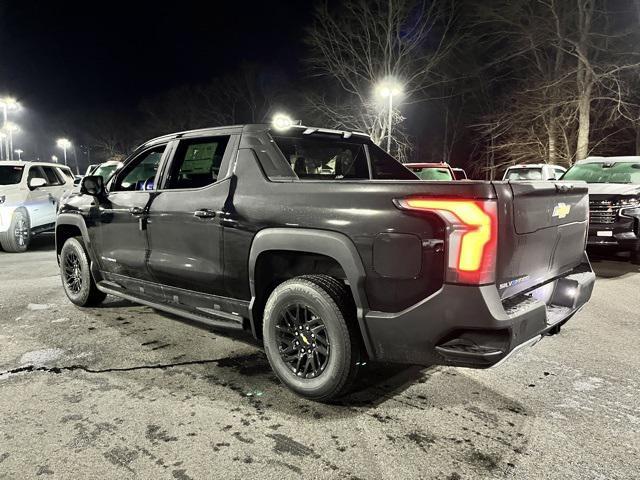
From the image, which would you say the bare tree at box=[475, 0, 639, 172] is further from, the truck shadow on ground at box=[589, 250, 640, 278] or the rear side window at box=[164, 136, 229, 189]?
the rear side window at box=[164, 136, 229, 189]

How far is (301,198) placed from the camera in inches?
125

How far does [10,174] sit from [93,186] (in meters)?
6.74

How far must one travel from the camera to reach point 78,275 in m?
5.50

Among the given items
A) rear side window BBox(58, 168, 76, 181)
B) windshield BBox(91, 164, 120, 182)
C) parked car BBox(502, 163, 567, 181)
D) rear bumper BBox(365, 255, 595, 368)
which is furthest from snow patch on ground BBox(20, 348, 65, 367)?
parked car BBox(502, 163, 567, 181)

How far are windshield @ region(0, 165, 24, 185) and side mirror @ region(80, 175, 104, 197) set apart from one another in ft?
20.8

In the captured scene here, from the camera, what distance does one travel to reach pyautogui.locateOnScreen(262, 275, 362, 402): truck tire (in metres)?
3.02

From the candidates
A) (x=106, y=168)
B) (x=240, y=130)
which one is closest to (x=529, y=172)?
(x=106, y=168)

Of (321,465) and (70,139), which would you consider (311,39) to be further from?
(70,139)

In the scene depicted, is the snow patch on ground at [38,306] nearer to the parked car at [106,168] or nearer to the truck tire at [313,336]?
the truck tire at [313,336]

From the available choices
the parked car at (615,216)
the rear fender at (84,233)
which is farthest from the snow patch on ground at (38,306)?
the parked car at (615,216)

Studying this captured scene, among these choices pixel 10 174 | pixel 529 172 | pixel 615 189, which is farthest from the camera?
pixel 529 172

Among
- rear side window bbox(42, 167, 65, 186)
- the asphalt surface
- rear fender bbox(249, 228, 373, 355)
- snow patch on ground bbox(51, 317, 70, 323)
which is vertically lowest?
the asphalt surface

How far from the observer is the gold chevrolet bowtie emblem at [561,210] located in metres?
3.14

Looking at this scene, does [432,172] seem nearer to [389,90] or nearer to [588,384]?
[588,384]
